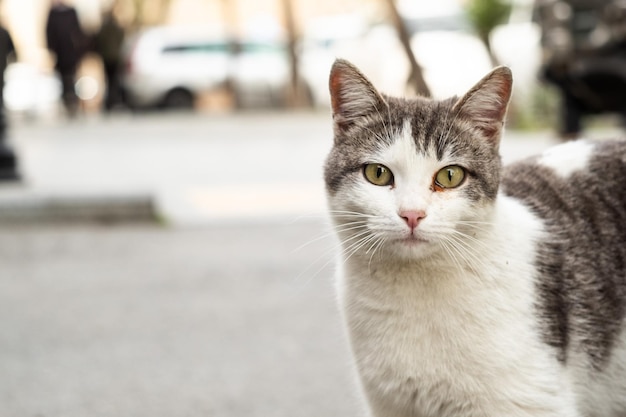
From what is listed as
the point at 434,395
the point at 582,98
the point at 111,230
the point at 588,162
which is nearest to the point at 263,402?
the point at 434,395

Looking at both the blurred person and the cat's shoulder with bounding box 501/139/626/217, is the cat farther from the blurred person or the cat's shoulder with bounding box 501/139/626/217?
the blurred person

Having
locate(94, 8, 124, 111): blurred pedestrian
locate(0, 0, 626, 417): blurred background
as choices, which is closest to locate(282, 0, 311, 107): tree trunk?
locate(0, 0, 626, 417): blurred background

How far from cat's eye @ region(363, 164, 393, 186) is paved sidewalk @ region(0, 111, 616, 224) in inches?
54.0

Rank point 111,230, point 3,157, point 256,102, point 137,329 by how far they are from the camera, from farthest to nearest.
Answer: point 256,102 → point 3,157 → point 111,230 → point 137,329

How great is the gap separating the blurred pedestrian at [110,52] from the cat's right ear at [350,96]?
23324mm

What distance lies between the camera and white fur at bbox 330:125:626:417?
3.11 m

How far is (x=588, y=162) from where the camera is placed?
364cm

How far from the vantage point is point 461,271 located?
10.6ft

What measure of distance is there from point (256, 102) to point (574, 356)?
24.1 metres

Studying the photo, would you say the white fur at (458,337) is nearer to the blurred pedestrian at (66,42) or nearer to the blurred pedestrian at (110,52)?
the blurred pedestrian at (66,42)

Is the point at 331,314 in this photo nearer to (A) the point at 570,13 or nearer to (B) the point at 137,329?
(B) the point at 137,329

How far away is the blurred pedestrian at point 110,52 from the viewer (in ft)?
85.3

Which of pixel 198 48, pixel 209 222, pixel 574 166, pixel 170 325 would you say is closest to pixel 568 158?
pixel 574 166

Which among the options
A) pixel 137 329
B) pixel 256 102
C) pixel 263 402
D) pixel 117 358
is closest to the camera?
pixel 263 402
